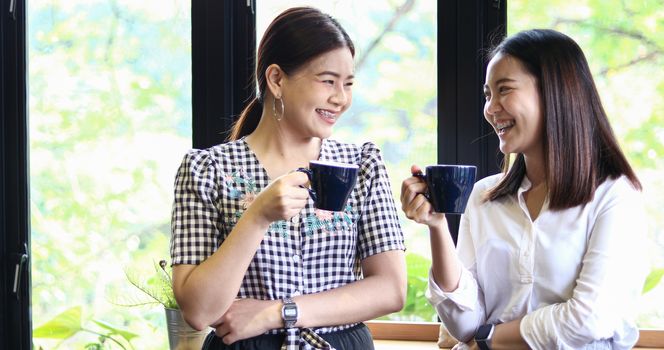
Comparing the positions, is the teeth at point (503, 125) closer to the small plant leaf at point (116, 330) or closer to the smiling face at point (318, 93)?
the smiling face at point (318, 93)

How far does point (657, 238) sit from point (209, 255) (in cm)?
153

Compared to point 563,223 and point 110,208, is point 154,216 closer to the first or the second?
point 110,208

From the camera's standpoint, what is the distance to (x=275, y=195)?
1.45 meters

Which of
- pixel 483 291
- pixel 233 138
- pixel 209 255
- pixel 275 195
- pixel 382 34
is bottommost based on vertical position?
pixel 483 291

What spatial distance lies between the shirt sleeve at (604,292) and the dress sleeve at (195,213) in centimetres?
67

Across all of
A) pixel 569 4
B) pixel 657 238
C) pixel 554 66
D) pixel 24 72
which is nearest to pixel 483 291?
pixel 554 66

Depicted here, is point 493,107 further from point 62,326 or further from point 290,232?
point 62,326

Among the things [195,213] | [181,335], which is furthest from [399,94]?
[195,213]

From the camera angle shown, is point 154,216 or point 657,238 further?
point 154,216

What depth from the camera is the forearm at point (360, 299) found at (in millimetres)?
1589

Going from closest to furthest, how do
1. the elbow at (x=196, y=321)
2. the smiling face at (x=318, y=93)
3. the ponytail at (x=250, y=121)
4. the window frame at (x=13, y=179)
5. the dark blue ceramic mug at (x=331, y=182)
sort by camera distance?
the dark blue ceramic mug at (x=331, y=182) → the elbow at (x=196, y=321) → the smiling face at (x=318, y=93) → the ponytail at (x=250, y=121) → the window frame at (x=13, y=179)

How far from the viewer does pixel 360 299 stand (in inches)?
64.1

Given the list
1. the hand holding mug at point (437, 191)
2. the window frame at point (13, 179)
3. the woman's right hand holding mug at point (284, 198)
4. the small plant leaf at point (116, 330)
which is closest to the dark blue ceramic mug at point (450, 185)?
the hand holding mug at point (437, 191)

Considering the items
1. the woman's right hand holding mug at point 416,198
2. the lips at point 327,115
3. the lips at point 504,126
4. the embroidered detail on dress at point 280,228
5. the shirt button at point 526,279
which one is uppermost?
the lips at point 327,115
